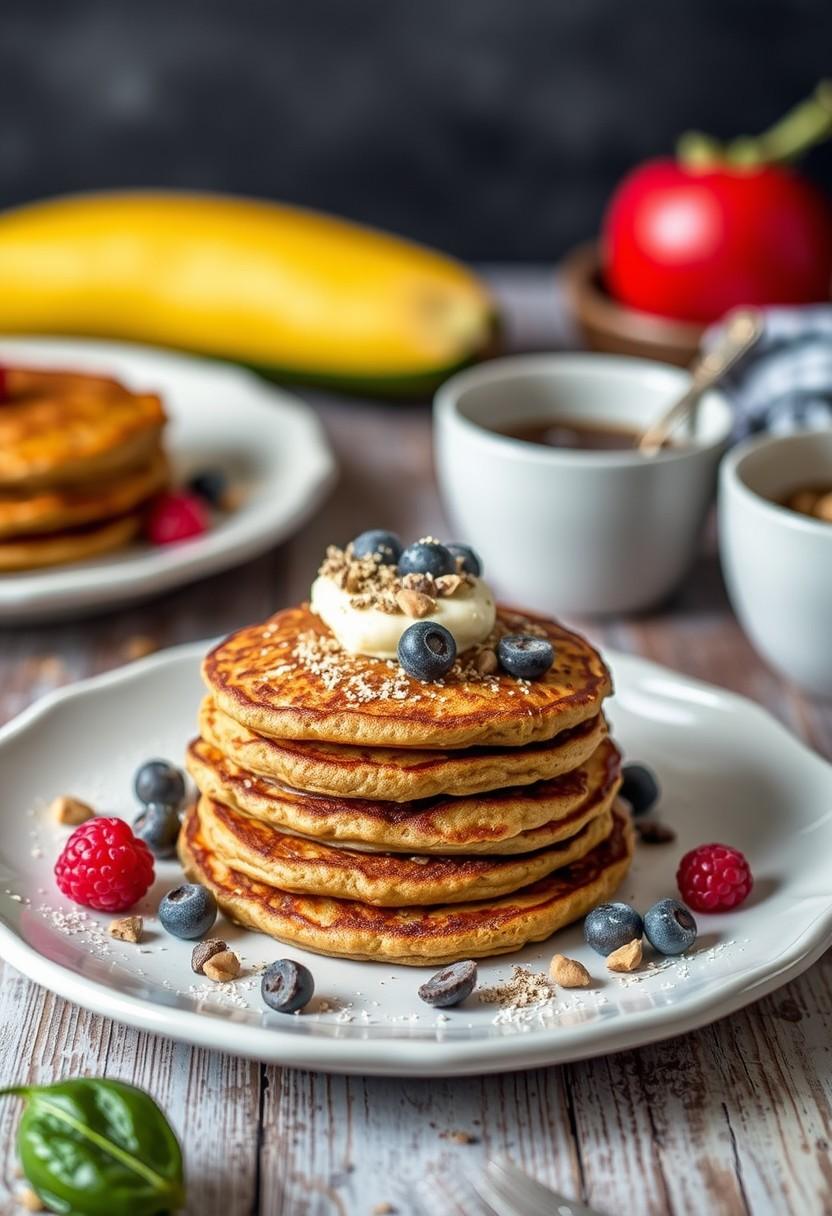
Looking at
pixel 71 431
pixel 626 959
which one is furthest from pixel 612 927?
pixel 71 431

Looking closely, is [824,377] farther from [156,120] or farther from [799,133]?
[156,120]

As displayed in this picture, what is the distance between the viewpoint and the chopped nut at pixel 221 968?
1707 millimetres

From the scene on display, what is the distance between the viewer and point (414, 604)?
1.84 meters

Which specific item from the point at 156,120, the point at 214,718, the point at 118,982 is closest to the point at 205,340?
the point at 156,120

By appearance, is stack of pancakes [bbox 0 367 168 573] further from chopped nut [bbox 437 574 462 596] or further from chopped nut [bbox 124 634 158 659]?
chopped nut [bbox 437 574 462 596]

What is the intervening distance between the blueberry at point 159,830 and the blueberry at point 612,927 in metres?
0.58

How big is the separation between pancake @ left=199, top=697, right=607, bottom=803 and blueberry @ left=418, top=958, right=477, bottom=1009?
0.20 metres

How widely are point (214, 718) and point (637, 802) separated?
605 millimetres

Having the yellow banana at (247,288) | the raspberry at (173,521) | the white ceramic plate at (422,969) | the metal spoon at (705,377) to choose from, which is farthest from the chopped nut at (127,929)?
the yellow banana at (247,288)

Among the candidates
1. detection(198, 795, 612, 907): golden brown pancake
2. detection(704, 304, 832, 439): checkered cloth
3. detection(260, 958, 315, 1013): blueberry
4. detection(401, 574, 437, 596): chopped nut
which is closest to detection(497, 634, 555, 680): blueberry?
detection(401, 574, 437, 596): chopped nut

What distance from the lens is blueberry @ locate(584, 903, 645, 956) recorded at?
178 centimetres

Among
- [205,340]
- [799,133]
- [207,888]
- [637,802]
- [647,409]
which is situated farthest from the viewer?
[205,340]

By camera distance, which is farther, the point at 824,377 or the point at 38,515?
the point at 824,377

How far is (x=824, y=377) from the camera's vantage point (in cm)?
330
